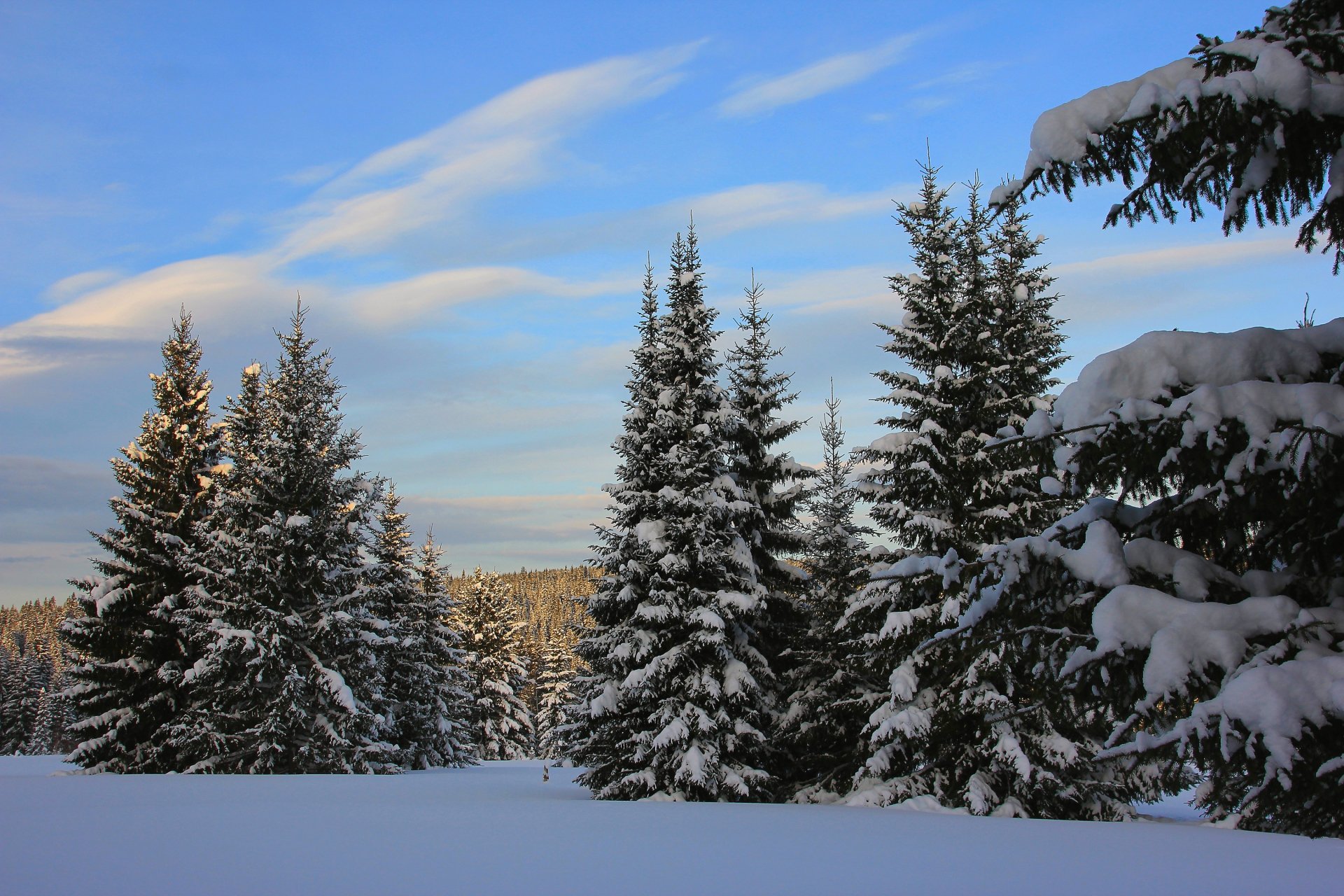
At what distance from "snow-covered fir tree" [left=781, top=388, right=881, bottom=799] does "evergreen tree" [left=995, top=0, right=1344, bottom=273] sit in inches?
531

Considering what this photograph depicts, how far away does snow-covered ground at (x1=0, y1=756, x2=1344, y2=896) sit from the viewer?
7430 millimetres

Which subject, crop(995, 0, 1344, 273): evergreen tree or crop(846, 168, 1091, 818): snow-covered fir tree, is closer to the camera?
crop(995, 0, 1344, 273): evergreen tree

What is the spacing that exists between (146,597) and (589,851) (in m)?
22.8

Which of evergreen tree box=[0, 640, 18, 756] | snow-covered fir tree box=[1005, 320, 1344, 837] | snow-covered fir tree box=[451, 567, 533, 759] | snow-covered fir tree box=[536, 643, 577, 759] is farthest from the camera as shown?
evergreen tree box=[0, 640, 18, 756]

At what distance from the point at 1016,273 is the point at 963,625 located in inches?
893

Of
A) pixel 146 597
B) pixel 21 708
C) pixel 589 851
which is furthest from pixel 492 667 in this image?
pixel 21 708

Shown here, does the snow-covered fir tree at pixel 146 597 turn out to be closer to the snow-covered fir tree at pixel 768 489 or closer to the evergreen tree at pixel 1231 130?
the snow-covered fir tree at pixel 768 489

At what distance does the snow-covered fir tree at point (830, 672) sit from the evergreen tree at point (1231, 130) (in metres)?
13.5

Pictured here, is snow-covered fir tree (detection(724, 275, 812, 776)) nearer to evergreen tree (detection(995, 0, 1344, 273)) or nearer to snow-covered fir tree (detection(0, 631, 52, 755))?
evergreen tree (detection(995, 0, 1344, 273))

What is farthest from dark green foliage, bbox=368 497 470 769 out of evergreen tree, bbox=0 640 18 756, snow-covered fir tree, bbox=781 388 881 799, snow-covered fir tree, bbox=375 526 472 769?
evergreen tree, bbox=0 640 18 756

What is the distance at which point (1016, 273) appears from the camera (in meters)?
24.8

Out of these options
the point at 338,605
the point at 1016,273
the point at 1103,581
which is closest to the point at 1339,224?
the point at 1103,581

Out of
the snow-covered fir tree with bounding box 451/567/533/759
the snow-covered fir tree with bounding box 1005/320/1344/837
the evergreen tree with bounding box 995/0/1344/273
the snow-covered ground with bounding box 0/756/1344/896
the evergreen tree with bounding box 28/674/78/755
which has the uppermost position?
the evergreen tree with bounding box 995/0/1344/273

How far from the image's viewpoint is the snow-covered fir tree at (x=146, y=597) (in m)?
25.4
